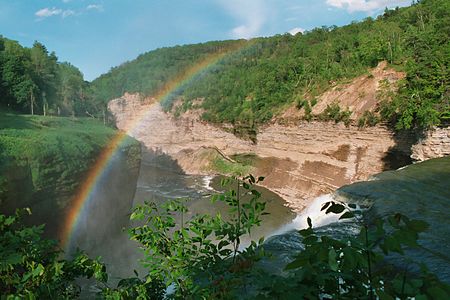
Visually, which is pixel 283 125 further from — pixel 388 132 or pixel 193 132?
pixel 193 132

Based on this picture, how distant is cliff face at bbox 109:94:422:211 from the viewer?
90.3ft

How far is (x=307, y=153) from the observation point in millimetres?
33844

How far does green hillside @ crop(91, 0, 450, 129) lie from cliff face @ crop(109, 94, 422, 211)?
2.18m

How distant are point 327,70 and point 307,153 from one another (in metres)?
13.7

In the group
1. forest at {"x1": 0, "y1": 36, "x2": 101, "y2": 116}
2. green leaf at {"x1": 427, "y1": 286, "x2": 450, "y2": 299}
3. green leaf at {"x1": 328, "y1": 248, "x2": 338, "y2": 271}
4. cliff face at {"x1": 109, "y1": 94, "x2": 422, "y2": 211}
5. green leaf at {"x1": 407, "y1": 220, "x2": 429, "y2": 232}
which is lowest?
cliff face at {"x1": 109, "y1": 94, "x2": 422, "y2": 211}

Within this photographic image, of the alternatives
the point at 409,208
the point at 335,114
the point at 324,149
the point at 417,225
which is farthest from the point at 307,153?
the point at 417,225

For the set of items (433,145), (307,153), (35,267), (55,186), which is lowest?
(307,153)

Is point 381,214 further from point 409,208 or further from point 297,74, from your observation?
point 297,74

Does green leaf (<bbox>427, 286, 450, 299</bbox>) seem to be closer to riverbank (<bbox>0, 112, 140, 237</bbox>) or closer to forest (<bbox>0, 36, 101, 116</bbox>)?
riverbank (<bbox>0, 112, 140, 237</bbox>)

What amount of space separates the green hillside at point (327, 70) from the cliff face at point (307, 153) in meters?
2.18

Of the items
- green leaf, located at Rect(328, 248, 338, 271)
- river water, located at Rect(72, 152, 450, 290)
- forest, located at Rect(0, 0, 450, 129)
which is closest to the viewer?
green leaf, located at Rect(328, 248, 338, 271)

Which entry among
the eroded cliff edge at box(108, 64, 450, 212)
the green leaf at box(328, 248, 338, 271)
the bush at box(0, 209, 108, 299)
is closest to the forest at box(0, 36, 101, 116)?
the eroded cliff edge at box(108, 64, 450, 212)

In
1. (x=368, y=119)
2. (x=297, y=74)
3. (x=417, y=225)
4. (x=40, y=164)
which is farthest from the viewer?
(x=297, y=74)

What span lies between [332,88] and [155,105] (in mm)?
46773
